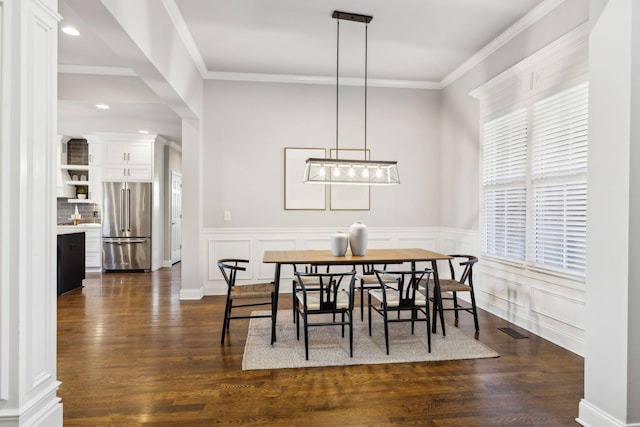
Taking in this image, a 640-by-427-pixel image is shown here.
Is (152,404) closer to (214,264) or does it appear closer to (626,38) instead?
(214,264)

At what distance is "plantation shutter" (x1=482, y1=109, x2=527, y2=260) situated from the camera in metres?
3.88

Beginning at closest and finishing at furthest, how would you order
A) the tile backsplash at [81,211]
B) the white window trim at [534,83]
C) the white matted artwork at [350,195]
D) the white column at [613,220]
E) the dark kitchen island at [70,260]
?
the white column at [613,220], the white window trim at [534,83], the dark kitchen island at [70,260], the white matted artwork at [350,195], the tile backsplash at [81,211]

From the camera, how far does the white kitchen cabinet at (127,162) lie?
7551mm

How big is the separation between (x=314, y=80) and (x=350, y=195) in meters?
1.72

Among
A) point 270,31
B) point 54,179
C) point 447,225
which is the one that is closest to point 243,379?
point 54,179

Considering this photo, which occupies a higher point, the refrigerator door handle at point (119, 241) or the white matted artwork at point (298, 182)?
the white matted artwork at point (298, 182)

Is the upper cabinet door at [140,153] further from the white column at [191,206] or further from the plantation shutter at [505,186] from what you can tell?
the plantation shutter at [505,186]

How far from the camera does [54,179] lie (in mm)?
1663

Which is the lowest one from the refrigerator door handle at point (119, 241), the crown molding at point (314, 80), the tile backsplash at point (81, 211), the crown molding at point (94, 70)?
the refrigerator door handle at point (119, 241)

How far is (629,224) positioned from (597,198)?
231mm

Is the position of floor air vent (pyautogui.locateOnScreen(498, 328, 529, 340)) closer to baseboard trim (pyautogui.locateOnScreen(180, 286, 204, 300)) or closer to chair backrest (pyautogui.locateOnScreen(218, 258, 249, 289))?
chair backrest (pyautogui.locateOnScreen(218, 258, 249, 289))

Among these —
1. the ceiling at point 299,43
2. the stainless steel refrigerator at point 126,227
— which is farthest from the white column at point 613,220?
the stainless steel refrigerator at point 126,227

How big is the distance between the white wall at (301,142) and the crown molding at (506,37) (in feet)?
2.04

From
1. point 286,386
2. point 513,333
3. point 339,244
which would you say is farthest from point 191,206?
point 513,333
